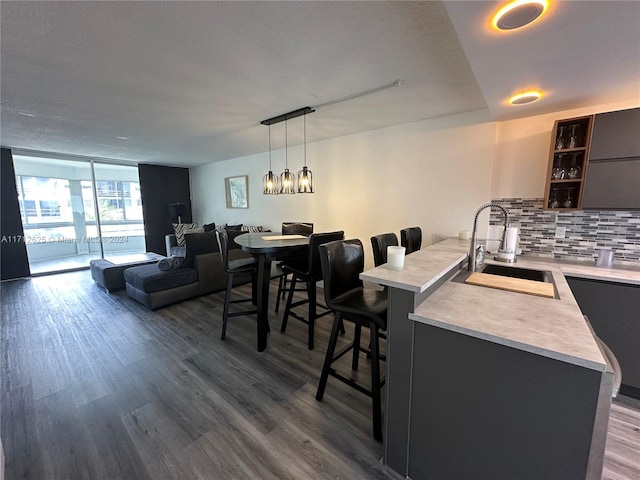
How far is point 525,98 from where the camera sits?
2086mm

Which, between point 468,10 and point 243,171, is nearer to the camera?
point 468,10

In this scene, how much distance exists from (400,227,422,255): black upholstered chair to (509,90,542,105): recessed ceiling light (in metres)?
1.37

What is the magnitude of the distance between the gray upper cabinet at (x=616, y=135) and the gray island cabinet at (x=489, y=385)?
4.76ft

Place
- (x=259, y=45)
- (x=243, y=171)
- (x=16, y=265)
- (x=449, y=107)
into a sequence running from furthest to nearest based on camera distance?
(x=243, y=171) → (x=16, y=265) → (x=449, y=107) → (x=259, y=45)

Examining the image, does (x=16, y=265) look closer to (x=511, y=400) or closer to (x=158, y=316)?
(x=158, y=316)

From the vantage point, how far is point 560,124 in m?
2.26

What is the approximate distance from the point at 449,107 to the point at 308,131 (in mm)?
1791

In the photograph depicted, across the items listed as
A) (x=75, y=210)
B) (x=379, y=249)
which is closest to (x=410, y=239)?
(x=379, y=249)

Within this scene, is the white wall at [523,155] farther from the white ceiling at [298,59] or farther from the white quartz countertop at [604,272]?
the white quartz countertop at [604,272]

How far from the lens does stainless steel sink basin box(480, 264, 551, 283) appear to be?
6.45ft

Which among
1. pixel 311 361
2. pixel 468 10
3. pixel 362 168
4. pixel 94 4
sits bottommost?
pixel 311 361

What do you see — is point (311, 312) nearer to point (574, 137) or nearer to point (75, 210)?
point (574, 137)

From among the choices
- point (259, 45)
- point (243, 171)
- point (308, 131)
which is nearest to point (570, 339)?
point (259, 45)

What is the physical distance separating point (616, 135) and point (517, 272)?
1.28 m
